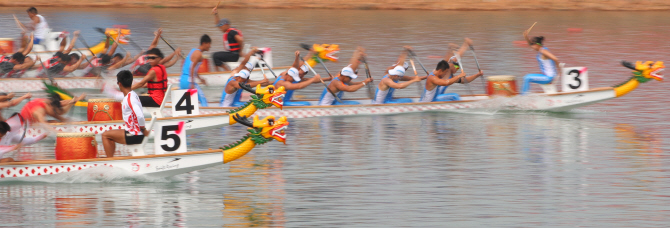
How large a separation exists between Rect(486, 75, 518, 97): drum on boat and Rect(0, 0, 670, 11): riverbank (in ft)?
64.0

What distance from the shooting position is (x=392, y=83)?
1633 centimetres

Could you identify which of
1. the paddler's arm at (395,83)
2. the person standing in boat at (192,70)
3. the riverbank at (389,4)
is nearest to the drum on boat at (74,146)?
the person standing in boat at (192,70)

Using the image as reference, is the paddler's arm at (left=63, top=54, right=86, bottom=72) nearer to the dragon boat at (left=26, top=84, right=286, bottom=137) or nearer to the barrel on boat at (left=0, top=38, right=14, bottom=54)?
the barrel on boat at (left=0, top=38, right=14, bottom=54)

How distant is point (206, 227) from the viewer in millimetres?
9578

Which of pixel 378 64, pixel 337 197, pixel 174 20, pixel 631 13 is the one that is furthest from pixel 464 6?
pixel 337 197

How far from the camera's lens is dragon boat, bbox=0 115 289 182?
11.0 metres

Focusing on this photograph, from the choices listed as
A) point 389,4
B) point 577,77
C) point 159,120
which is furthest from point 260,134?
point 389,4

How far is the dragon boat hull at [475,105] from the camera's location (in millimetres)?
16250

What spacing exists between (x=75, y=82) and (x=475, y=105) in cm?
870

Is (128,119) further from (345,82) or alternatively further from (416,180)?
(345,82)

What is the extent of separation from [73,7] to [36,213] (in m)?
28.0

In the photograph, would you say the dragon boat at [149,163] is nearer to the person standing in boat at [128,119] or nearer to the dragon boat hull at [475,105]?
the person standing in boat at [128,119]

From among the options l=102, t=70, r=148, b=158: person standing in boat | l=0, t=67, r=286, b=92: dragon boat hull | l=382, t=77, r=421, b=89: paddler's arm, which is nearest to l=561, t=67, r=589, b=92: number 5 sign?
l=382, t=77, r=421, b=89: paddler's arm

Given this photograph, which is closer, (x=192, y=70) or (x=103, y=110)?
(x=103, y=110)
